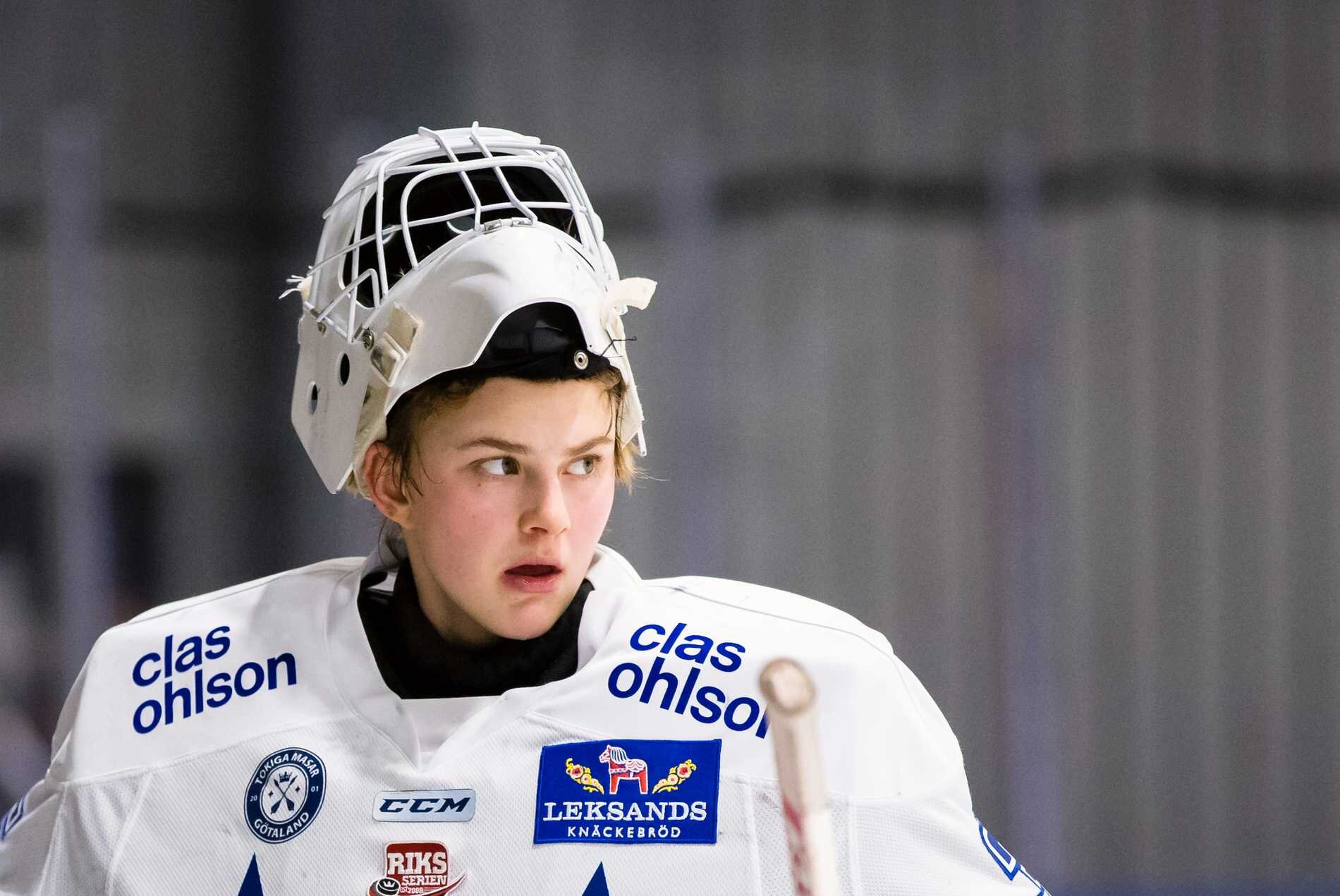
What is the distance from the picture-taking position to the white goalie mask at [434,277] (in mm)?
1362

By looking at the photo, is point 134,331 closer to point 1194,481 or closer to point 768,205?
point 768,205

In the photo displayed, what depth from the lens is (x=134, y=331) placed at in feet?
13.3

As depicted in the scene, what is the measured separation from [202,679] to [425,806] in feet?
0.99

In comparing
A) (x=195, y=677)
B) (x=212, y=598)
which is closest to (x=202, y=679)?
(x=195, y=677)

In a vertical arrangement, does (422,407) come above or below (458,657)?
above

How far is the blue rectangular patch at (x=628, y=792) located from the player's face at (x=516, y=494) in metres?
0.13

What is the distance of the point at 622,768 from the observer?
139 cm

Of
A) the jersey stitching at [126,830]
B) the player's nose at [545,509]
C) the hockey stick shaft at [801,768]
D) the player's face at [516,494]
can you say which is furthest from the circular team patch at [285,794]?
the hockey stick shaft at [801,768]

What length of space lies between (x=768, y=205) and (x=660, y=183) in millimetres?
299

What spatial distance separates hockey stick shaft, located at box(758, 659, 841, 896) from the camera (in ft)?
2.54

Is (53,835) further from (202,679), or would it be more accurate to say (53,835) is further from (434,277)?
(434,277)

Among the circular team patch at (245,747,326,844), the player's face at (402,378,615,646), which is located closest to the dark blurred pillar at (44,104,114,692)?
the circular team patch at (245,747,326,844)

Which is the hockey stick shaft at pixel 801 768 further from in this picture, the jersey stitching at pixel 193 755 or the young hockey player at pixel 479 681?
the jersey stitching at pixel 193 755

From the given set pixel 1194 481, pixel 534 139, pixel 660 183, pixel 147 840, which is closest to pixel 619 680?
pixel 147 840
